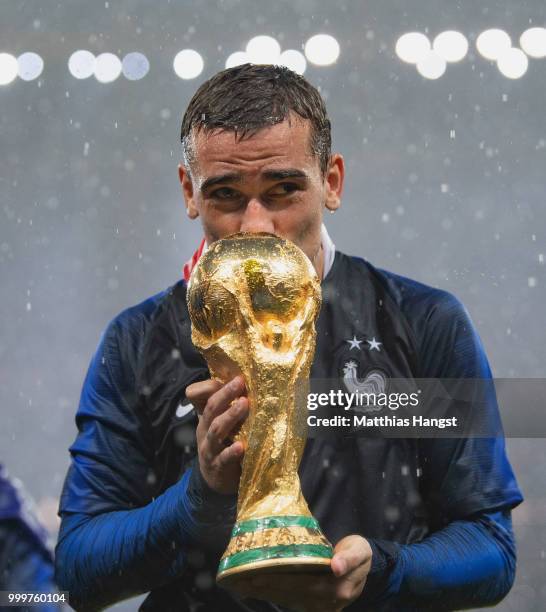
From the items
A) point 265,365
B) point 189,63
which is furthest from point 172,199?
point 265,365

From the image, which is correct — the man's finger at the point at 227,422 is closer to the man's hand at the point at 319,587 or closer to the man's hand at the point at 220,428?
the man's hand at the point at 220,428

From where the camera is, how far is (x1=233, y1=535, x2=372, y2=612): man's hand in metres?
0.88

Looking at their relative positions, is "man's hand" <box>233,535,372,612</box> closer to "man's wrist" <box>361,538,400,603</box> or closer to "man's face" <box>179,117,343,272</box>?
"man's wrist" <box>361,538,400,603</box>

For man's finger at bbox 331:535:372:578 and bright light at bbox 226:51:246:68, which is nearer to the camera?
man's finger at bbox 331:535:372:578

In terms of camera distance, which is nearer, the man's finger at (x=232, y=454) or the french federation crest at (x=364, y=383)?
the man's finger at (x=232, y=454)

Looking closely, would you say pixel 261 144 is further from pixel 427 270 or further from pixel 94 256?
pixel 94 256

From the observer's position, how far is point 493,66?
240cm

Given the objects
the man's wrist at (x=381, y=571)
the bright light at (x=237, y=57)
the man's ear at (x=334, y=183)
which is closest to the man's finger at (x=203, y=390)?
the man's wrist at (x=381, y=571)

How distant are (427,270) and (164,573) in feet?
4.28

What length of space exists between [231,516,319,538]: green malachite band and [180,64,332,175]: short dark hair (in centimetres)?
42

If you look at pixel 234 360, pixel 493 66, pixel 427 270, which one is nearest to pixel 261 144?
pixel 234 360

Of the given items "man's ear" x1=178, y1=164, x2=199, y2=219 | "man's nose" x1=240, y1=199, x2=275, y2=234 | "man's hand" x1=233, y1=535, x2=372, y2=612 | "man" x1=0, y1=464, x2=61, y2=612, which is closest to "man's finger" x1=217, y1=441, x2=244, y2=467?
"man's hand" x1=233, y1=535, x2=372, y2=612

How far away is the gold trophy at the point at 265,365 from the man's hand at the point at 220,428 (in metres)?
0.01

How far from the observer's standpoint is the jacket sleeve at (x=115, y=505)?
1.13 meters
